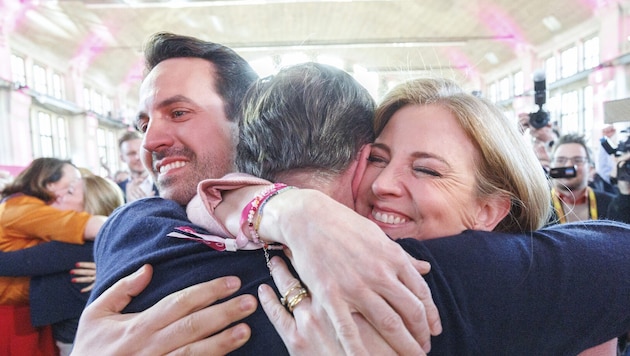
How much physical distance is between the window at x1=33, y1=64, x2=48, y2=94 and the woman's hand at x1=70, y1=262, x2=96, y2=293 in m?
10.9

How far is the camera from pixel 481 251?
0.79 metres

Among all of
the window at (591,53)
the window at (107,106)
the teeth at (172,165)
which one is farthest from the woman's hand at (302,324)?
the window at (107,106)

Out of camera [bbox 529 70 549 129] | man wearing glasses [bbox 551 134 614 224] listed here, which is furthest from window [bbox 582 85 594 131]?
camera [bbox 529 70 549 129]

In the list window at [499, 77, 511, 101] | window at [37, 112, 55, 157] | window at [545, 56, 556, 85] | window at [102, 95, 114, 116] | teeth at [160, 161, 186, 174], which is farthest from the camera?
window at [102, 95, 114, 116]

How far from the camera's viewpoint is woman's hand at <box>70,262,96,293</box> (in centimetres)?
218

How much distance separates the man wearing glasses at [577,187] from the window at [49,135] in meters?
10.4

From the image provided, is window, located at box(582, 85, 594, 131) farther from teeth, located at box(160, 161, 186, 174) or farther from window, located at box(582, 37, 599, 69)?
teeth, located at box(160, 161, 186, 174)

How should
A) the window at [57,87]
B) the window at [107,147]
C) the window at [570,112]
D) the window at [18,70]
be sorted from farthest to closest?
1. the window at [107,147]
2. the window at [57,87]
3. the window at [570,112]
4. the window at [18,70]

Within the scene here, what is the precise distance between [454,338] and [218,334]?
0.42 meters

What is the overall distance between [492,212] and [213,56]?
1.09m

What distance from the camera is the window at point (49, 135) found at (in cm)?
1066

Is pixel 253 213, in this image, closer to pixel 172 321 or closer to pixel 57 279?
pixel 172 321

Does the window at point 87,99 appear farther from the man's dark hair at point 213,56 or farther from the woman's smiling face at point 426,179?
the woman's smiling face at point 426,179

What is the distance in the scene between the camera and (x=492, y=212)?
105 centimetres
